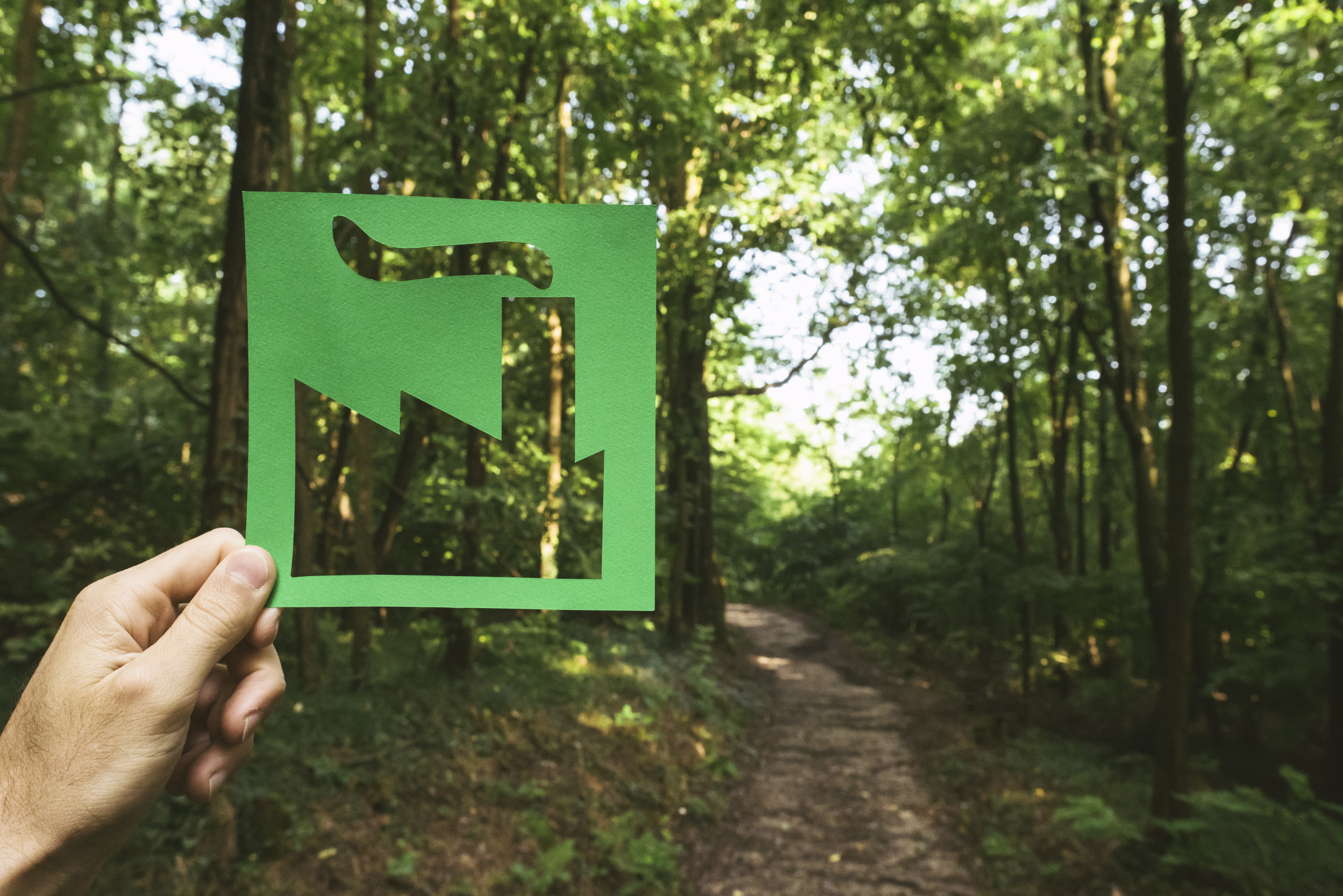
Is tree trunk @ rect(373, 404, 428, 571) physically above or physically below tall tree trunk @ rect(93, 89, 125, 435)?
below

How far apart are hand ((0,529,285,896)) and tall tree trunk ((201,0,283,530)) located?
6.57 ft

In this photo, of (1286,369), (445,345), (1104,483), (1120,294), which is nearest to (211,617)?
(445,345)

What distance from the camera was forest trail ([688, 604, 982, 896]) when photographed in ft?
18.7

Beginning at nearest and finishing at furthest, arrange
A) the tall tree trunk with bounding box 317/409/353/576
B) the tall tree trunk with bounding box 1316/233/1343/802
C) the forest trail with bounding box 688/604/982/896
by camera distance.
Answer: the forest trail with bounding box 688/604/982/896 < the tall tree trunk with bounding box 1316/233/1343/802 < the tall tree trunk with bounding box 317/409/353/576

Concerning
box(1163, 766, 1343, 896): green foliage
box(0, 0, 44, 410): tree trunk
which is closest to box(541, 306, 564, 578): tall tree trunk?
box(0, 0, 44, 410): tree trunk

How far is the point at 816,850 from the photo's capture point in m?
6.22

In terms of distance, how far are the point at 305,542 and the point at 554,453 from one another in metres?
2.72

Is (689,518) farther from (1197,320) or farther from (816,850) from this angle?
(1197,320)

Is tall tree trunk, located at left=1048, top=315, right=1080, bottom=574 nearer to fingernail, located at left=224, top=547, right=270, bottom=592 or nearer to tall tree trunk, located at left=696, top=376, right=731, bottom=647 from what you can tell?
tall tree trunk, located at left=696, top=376, right=731, bottom=647

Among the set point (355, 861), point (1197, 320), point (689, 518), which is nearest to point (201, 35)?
point (355, 861)

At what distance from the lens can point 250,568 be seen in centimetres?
115

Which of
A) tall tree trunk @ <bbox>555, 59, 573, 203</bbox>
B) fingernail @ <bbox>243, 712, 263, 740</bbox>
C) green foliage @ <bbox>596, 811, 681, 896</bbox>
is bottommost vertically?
green foliage @ <bbox>596, 811, 681, 896</bbox>

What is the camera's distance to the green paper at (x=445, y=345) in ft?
4.06

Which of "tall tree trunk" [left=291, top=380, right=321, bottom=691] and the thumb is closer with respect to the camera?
the thumb
